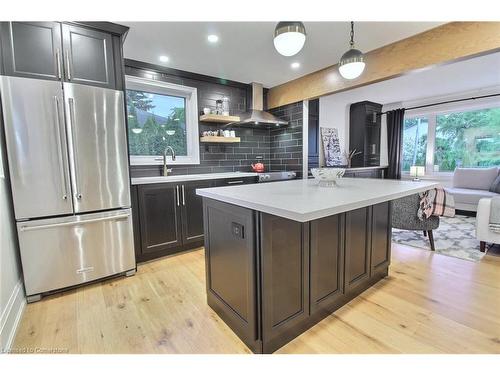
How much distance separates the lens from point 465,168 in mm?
4961

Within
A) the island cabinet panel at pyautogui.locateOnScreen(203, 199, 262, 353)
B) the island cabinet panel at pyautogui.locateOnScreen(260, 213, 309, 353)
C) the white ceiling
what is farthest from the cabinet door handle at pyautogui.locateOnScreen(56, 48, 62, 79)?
the island cabinet panel at pyautogui.locateOnScreen(260, 213, 309, 353)

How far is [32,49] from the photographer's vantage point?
1.88 metres

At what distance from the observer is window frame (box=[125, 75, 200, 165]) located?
10.5 feet

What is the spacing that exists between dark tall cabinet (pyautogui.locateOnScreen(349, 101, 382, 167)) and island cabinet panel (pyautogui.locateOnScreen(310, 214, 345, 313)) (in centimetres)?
425

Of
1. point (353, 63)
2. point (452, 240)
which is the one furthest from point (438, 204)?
point (353, 63)

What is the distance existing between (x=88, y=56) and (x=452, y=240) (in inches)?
185

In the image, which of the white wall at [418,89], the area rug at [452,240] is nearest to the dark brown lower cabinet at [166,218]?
the area rug at [452,240]

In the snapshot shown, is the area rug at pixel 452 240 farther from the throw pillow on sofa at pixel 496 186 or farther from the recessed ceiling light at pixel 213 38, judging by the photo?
the recessed ceiling light at pixel 213 38

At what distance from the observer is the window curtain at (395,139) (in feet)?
19.2

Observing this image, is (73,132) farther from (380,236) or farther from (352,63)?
(380,236)

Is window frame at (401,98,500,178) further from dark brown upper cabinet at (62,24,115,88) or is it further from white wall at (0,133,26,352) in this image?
white wall at (0,133,26,352)

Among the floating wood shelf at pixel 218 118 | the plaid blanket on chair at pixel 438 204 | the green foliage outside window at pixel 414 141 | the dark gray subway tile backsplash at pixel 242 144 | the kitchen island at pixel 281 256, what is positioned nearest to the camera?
the kitchen island at pixel 281 256

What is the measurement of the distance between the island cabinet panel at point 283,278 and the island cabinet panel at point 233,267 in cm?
7

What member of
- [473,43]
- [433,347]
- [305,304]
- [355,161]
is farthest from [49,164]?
[355,161]
